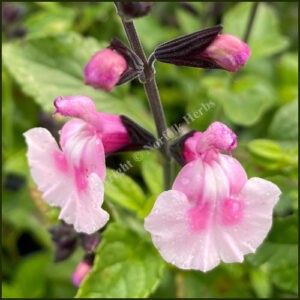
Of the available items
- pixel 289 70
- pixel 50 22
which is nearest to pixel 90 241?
pixel 50 22

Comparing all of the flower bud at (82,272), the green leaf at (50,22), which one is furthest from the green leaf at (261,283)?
the green leaf at (50,22)

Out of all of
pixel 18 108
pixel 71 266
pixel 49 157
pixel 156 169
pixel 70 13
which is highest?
pixel 49 157

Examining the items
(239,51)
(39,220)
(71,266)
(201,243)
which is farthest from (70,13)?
(201,243)

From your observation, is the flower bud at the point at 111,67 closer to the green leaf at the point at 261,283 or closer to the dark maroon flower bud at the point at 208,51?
the dark maroon flower bud at the point at 208,51

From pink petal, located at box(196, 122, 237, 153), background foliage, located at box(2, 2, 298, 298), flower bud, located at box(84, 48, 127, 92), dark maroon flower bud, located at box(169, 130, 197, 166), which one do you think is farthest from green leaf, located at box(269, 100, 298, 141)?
flower bud, located at box(84, 48, 127, 92)

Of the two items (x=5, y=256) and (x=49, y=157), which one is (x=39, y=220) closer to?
(x=5, y=256)
